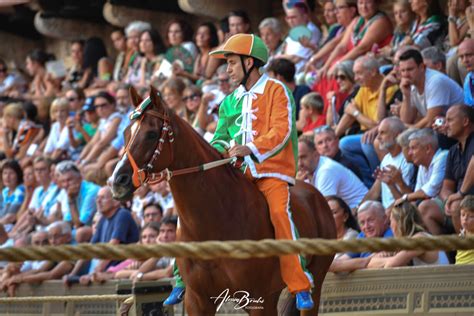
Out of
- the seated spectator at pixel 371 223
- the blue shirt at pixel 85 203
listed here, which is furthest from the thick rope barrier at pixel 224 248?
the blue shirt at pixel 85 203

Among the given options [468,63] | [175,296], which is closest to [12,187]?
[468,63]

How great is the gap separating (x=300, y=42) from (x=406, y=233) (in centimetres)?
466

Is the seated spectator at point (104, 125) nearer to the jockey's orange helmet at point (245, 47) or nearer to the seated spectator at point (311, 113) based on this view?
the seated spectator at point (311, 113)

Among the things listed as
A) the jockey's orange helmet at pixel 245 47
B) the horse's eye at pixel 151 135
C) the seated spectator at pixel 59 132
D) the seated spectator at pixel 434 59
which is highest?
the jockey's orange helmet at pixel 245 47

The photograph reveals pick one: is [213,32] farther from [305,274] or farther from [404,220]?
[305,274]

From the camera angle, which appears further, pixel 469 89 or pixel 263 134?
pixel 469 89

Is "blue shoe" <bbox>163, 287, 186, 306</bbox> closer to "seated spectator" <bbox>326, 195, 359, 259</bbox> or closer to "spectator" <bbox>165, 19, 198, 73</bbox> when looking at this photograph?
"seated spectator" <bbox>326, 195, 359, 259</bbox>

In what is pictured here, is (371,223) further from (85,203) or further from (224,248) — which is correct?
(224,248)

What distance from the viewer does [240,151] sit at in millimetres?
6559

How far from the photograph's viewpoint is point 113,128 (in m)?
13.4

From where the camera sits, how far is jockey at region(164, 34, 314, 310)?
21.3 ft

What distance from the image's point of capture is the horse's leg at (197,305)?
6.35 m

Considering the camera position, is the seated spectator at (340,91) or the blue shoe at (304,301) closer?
the blue shoe at (304,301)

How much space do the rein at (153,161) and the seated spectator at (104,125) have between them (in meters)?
7.03
